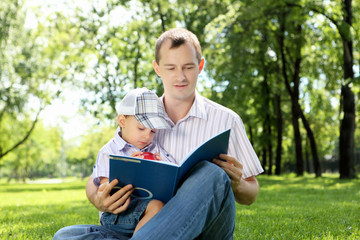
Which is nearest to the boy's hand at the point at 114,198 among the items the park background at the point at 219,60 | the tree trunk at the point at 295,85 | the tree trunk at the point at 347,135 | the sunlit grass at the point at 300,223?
the sunlit grass at the point at 300,223

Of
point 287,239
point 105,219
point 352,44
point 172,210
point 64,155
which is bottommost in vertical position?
point 64,155

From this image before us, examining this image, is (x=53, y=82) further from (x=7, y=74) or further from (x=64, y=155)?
(x=64, y=155)

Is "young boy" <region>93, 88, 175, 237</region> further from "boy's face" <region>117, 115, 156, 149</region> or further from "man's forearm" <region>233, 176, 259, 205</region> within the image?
"man's forearm" <region>233, 176, 259, 205</region>

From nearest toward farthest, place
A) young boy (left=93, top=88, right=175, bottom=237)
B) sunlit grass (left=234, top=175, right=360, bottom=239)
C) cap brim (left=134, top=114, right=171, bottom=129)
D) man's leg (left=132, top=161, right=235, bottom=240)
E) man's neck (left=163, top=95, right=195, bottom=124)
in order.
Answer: man's leg (left=132, top=161, right=235, bottom=240) → young boy (left=93, top=88, right=175, bottom=237) → cap brim (left=134, top=114, right=171, bottom=129) → man's neck (left=163, top=95, right=195, bottom=124) → sunlit grass (left=234, top=175, right=360, bottom=239)

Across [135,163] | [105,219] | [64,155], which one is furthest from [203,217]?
[64,155]

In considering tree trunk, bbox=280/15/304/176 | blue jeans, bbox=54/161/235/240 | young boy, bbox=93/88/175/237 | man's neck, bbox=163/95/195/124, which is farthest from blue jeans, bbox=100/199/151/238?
tree trunk, bbox=280/15/304/176

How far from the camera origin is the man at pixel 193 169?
2012 mm

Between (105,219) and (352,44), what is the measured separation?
45.6 ft

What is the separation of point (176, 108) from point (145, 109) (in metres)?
0.37

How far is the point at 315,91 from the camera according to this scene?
Answer: 827 inches

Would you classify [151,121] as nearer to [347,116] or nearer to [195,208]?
[195,208]

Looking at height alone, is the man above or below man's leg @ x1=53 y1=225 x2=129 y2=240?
above

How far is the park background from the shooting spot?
549 inches

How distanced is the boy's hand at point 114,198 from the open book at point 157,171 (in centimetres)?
4
